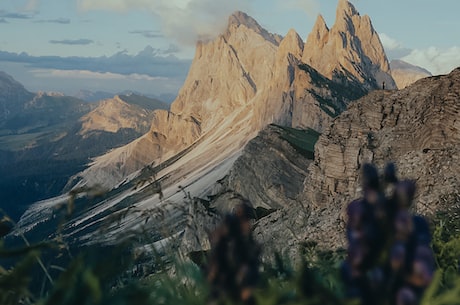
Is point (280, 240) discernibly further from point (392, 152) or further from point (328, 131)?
point (328, 131)

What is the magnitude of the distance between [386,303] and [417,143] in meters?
40.4

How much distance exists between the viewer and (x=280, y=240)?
48.4m

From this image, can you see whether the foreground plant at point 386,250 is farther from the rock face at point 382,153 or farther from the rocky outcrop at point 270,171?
the rocky outcrop at point 270,171

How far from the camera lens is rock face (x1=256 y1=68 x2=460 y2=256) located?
112 feet

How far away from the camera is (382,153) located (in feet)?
159

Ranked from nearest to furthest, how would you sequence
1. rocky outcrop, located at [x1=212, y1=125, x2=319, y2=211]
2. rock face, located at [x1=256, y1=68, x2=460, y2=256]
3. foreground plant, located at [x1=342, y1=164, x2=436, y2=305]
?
1. foreground plant, located at [x1=342, y1=164, x2=436, y2=305]
2. rock face, located at [x1=256, y1=68, x2=460, y2=256]
3. rocky outcrop, located at [x1=212, y1=125, x2=319, y2=211]

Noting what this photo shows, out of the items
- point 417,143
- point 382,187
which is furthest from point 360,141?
point 382,187

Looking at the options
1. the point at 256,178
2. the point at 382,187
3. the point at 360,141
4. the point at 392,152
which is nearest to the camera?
the point at 382,187

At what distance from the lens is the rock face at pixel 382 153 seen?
3428cm

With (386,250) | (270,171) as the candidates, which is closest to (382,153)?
(386,250)

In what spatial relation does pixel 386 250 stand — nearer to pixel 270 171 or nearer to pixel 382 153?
pixel 382 153

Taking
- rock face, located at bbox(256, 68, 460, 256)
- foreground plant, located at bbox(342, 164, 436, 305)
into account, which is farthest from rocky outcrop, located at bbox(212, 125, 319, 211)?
foreground plant, located at bbox(342, 164, 436, 305)

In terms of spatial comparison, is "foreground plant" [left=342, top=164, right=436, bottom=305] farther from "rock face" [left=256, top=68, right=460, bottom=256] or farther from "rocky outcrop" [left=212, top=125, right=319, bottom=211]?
"rocky outcrop" [left=212, top=125, right=319, bottom=211]

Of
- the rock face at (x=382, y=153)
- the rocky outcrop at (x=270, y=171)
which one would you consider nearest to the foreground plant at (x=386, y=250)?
the rock face at (x=382, y=153)
